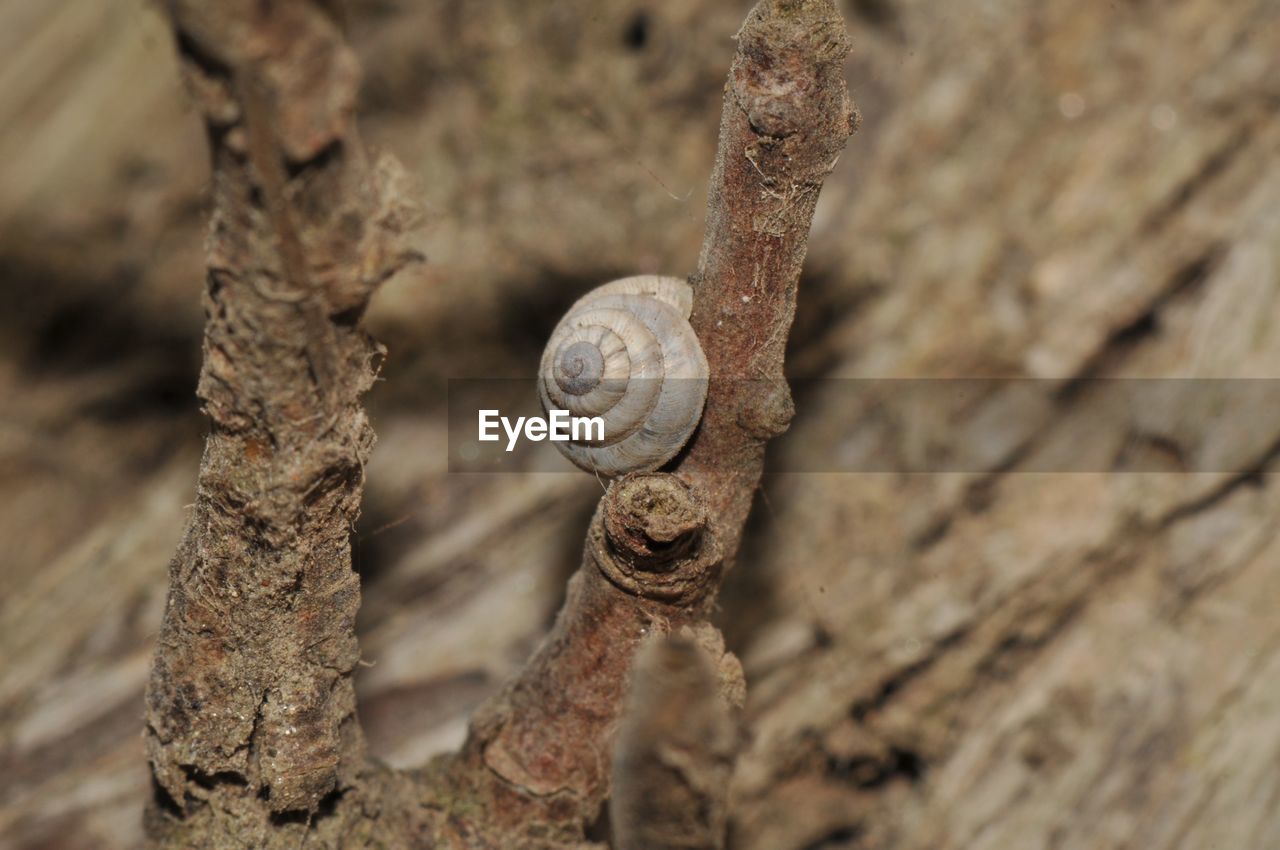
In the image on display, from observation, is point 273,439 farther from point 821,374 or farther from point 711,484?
point 821,374

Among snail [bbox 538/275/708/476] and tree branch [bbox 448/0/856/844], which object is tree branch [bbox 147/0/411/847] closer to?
tree branch [bbox 448/0/856/844]

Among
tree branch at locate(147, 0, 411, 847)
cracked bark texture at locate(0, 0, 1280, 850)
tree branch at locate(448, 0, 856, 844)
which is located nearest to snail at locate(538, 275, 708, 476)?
tree branch at locate(448, 0, 856, 844)

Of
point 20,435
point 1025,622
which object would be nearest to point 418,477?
point 20,435

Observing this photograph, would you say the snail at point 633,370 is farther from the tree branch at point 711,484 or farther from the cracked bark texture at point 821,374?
the cracked bark texture at point 821,374

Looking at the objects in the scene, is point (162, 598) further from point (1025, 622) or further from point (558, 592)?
point (1025, 622)

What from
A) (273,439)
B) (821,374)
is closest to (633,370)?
(273,439)

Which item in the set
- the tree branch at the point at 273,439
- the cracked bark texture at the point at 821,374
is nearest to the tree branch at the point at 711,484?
the tree branch at the point at 273,439
